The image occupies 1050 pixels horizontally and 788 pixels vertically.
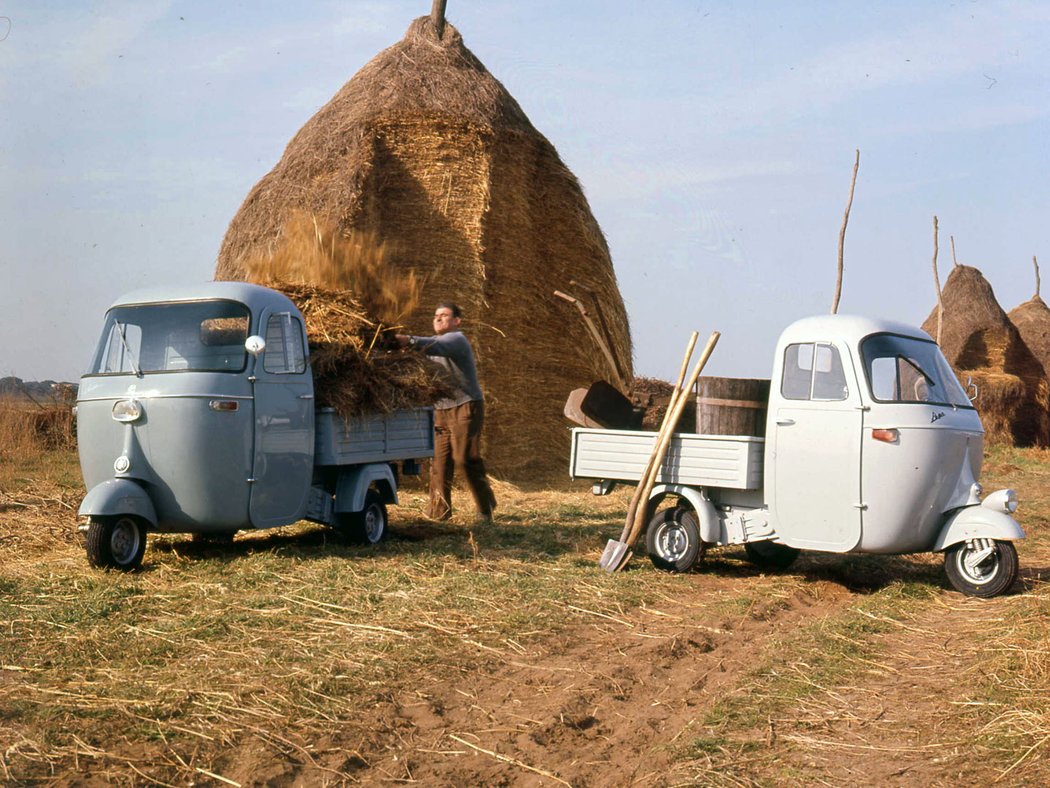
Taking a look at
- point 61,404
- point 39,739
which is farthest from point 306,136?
point 39,739

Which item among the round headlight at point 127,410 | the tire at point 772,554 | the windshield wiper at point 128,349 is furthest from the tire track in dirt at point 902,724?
the windshield wiper at point 128,349

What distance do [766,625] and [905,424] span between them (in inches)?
72.7

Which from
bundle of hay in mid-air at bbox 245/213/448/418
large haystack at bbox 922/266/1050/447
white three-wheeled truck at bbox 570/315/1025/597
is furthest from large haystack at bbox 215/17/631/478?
large haystack at bbox 922/266/1050/447

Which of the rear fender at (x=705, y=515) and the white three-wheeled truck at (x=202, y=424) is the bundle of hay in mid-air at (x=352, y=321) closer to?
the white three-wheeled truck at (x=202, y=424)

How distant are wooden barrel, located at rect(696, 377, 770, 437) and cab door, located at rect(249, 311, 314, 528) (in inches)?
120

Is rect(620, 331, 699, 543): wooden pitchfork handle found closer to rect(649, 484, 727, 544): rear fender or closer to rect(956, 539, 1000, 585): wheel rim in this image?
rect(649, 484, 727, 544): rear fender

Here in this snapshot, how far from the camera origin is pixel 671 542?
8695 millimetres

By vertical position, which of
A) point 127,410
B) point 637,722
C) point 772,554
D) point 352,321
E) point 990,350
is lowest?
point 637,722

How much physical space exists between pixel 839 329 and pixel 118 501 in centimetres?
516

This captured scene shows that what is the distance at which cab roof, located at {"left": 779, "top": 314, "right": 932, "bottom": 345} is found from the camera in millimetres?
8023

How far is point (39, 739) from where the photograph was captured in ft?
13.3

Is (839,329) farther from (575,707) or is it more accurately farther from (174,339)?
(174,339)

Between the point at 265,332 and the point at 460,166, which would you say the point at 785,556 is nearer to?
the point at 265,332

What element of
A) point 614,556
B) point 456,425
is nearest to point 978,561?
point 614,556
